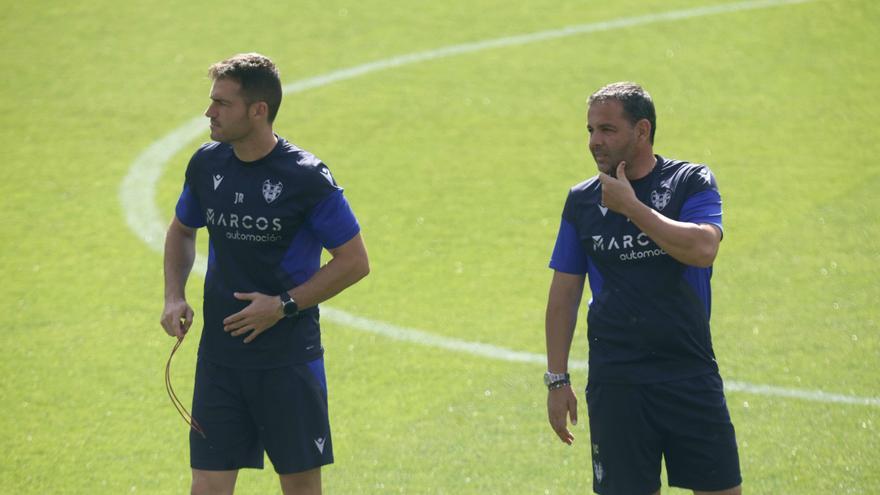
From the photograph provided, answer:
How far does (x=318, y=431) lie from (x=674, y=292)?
149 cm

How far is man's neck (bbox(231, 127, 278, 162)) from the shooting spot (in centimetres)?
509

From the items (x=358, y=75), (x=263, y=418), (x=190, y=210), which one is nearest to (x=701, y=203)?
(x=263, y=418)

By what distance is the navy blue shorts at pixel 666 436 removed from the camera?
478cm

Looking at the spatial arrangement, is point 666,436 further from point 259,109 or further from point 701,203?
point 259,109

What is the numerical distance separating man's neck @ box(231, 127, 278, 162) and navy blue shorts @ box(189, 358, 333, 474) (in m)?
0.83

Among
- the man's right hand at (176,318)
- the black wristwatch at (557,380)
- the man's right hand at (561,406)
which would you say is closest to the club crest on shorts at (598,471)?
the man's right hand at (561,406)

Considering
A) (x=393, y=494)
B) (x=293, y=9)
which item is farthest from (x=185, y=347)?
(x=293, y=9)

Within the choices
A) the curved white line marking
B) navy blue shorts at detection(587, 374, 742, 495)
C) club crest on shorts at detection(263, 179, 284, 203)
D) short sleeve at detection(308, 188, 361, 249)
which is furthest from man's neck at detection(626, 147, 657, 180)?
the curved white line marking

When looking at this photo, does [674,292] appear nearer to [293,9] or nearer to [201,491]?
[201,491]

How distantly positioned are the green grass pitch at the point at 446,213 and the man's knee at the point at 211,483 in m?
1.44

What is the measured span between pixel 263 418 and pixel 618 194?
1.68 m

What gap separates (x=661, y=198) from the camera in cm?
479

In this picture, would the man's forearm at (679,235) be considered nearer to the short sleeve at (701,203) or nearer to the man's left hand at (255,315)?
the short sleeve at (701,203)

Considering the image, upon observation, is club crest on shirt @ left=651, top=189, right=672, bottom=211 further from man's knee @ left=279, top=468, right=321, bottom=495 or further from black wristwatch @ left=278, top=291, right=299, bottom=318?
man's knee @ left=279, top=468, right=321, bottom=495
